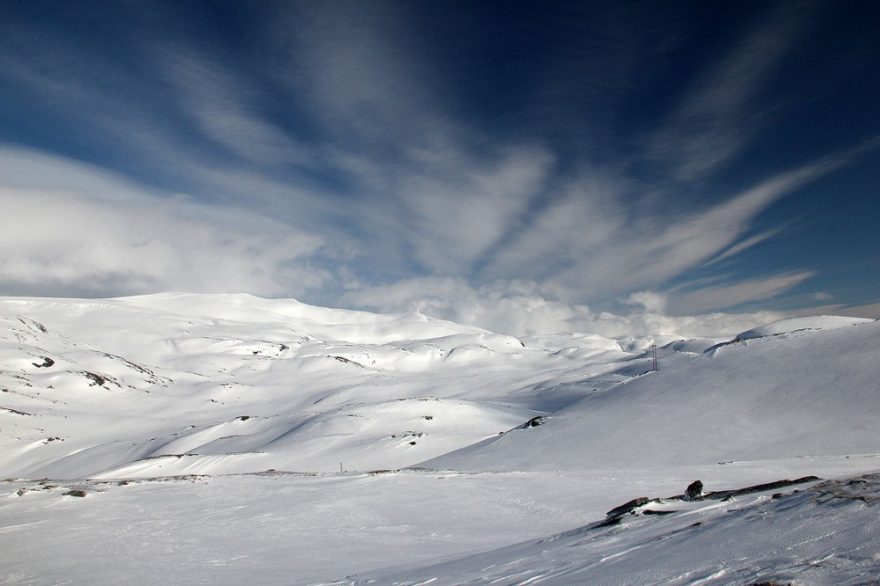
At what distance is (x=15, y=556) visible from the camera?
1388cm

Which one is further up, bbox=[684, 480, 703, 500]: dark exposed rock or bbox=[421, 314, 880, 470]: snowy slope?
bbox=[421, 314, 880, 470]: snowy slope

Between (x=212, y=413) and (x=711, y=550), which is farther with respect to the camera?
(x=212, y=413)

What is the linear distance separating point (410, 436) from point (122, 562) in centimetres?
3744

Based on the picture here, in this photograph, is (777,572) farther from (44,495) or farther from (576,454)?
(44,495)

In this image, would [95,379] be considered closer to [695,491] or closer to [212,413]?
[212,413]

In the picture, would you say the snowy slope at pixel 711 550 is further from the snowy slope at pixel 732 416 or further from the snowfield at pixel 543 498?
the snowy slope at pixel 732 416

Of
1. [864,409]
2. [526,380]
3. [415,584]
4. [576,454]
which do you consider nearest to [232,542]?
[415,584]

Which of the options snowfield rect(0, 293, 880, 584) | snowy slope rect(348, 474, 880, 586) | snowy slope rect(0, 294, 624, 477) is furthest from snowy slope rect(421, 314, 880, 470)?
snowy slope rect(348, 474, 880, 586)

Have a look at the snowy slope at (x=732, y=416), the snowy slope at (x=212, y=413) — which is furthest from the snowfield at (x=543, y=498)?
the snowy slope at (x=212, y=413)

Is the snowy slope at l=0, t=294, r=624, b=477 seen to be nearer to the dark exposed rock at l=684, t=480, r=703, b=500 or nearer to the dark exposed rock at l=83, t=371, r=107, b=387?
the dark exposed rock at l=83, t=371, r=107, b=387

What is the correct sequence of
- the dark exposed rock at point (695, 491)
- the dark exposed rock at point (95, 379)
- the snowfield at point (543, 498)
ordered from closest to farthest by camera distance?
the snowfield at point (543, 498) < the dark exposed rock at point (695, 491) < the dark exposed rock at point (95, 379)

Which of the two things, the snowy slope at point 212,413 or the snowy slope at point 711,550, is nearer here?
the snowy slope at point 711,550

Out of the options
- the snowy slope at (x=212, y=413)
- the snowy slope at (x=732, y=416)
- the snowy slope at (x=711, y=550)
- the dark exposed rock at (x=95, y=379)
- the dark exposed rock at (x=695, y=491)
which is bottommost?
the snowy slope at (x=711, y=550)

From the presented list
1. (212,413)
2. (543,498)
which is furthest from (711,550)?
(212,413)
